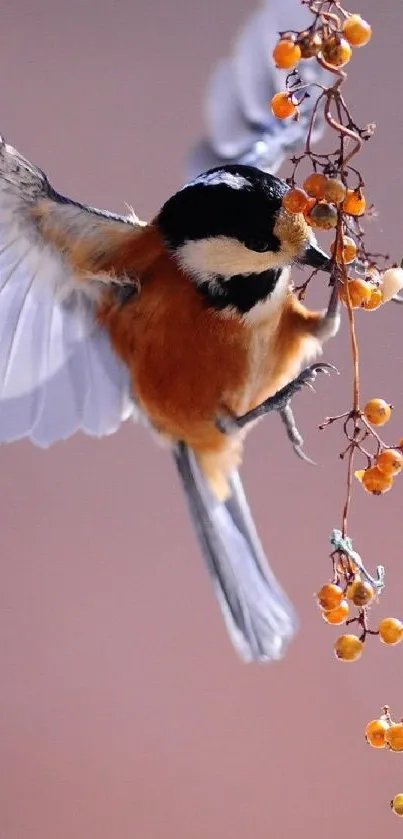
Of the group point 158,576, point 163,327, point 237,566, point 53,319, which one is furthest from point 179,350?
point 158,576

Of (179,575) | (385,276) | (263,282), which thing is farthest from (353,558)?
(179,575)

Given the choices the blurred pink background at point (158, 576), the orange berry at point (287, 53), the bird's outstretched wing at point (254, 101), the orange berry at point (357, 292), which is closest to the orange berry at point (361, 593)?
the orange berry at point (357, 292)

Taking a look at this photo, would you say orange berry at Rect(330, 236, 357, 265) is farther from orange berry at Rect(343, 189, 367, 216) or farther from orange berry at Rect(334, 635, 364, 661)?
orange berry at Rect(334, 635, 364, 661)

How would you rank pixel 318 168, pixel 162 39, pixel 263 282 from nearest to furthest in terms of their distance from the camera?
1. pixel 318 168
2. pixel 263 282
3. pixel 162 39

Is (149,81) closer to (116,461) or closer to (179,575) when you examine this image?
(116,461)

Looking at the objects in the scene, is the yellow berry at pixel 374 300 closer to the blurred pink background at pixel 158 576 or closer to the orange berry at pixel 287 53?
the orange berry at pixel 287 53

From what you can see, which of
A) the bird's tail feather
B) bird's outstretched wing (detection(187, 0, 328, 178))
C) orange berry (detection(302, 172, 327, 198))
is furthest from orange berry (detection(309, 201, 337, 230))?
the bird's tail feather
